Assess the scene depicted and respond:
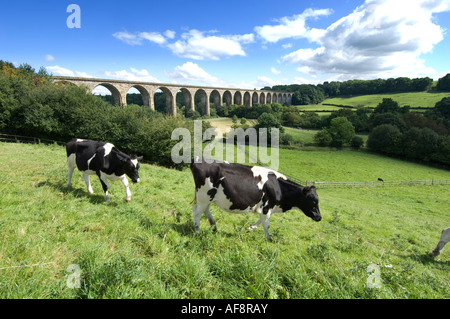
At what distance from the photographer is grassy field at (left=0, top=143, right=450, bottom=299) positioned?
259 centimetres

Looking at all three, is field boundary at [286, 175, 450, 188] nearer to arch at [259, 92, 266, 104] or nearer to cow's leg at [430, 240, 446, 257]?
cow's leg at [430, 240, 446, 257]

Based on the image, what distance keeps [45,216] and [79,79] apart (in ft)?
142

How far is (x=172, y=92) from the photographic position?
59219mm

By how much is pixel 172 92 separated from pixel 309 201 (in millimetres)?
60094

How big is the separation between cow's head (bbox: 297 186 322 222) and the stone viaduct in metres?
33.2

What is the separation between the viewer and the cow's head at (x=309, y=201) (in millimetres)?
5445

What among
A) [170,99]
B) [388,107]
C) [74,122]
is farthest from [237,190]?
[388,107]

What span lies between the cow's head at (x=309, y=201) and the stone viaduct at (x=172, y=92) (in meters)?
33.2

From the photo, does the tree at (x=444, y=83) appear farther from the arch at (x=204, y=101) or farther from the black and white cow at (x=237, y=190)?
the black and white cow at (x=237, y=190)

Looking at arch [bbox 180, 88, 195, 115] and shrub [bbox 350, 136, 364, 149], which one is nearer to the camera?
shrub [bbox 350, 136, 364, 149]

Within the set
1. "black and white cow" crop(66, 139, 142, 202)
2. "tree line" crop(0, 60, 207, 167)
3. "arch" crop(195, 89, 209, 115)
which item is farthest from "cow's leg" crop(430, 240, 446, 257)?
"arch" crop(195, 89, 209, 115)

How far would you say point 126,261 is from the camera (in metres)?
2.90

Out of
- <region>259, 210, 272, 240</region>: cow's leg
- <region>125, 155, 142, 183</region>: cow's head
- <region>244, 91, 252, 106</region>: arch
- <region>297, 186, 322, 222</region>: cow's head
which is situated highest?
<region>244, 91, 252, 106</region>: arch
